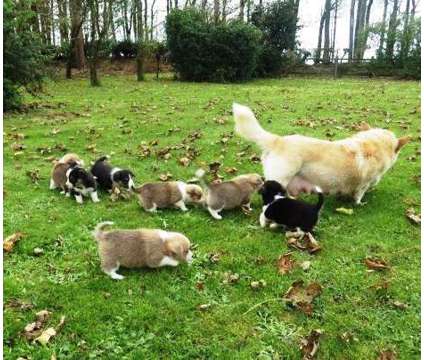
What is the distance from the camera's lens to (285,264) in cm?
546

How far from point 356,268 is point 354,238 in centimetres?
82

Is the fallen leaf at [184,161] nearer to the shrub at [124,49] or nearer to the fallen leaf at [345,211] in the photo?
the fallen leaf at [345,211]

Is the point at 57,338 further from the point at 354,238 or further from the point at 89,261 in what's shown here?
the point at 354,238

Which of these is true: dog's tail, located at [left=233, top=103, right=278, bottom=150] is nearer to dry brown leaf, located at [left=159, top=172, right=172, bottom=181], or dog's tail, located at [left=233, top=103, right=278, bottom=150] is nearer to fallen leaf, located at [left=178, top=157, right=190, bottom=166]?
dry brown leaf, located at [left=159, top=172, right=172, bottom=181]

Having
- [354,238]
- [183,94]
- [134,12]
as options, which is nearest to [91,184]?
[354,238]

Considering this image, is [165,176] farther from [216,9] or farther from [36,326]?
[216,9]

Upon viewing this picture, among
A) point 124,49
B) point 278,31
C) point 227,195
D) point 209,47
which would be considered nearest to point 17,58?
point 227,195

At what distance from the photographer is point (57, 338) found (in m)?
4.20

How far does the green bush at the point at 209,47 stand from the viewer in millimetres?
26797

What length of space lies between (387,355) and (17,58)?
46.5 ft

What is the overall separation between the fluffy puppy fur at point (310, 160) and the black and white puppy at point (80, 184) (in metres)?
2.38

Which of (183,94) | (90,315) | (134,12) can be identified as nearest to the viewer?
(90,315)

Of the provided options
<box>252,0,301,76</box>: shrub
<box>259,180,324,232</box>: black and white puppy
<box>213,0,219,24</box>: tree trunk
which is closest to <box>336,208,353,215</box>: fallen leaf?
<box>259,180,324,232</box>: black and white puppy

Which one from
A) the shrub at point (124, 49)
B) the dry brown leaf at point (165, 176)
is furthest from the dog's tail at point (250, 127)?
the shrub at point (124, 49)
